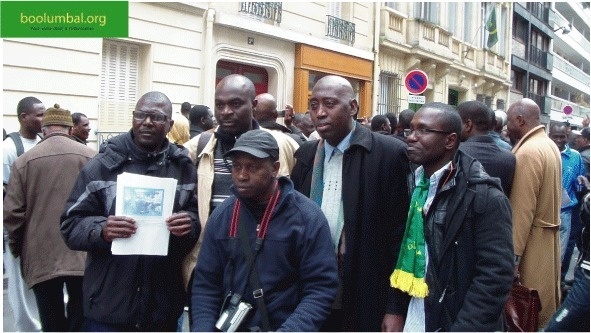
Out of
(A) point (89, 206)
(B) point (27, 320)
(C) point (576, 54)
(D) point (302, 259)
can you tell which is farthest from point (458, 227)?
(C) point (576, 54)

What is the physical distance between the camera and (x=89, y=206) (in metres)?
3.79

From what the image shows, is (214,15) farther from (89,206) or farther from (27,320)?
(89,206)

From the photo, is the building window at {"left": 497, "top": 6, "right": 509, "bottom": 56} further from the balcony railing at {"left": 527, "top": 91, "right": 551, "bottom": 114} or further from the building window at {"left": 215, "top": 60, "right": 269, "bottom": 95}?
the building window at {"left": 215, "top": 60, "right": 269, "bottom": 95}

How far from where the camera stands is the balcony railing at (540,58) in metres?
44.1

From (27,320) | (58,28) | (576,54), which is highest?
(576,54)

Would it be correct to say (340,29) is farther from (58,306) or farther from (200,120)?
(58,306)

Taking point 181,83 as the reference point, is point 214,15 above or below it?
above

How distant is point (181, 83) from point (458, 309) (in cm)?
1078

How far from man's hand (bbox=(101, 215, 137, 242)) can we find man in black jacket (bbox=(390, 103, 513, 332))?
56.0 inches

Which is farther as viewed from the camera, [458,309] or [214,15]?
[214,15]

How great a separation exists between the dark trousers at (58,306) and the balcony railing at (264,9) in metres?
10.7

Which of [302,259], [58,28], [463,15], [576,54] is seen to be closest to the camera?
[302,259]

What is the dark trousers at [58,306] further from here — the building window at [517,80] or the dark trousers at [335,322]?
the building window at [517,80]

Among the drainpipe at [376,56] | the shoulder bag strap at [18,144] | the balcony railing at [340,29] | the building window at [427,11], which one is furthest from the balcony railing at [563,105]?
the shoulder bag strap at [18,144]
